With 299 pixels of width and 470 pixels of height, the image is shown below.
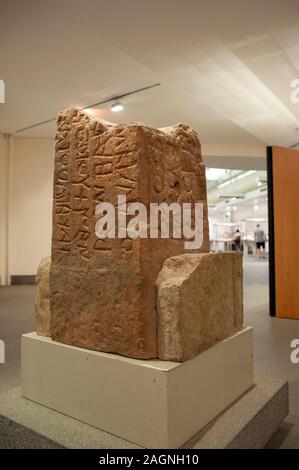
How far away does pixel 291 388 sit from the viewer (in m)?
2.32

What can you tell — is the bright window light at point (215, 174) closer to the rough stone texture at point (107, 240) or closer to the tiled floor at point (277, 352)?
the tiled floor at point (277, 352)

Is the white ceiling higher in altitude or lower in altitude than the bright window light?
lower

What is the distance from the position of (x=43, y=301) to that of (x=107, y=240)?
1.66ft

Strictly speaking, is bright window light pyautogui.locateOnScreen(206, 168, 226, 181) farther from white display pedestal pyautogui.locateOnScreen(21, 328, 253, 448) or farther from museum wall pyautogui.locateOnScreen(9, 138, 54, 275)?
white display pedestal pyautogui.locateOnScreen(21, 328, 253, 448)

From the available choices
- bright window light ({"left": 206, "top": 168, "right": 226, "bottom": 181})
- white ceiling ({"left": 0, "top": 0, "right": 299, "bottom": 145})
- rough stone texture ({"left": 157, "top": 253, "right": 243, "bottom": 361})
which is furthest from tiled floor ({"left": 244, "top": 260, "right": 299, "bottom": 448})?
bright window light ({"left": 206, "top": 168, "right": 226, "bottom": 181})

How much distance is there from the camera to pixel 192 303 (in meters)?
1.45

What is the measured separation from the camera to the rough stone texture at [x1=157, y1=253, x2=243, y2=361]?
1.38m

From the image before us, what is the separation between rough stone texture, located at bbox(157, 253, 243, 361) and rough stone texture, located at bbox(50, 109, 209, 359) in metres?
0.06

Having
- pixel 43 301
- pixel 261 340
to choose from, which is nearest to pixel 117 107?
pixel 261 340

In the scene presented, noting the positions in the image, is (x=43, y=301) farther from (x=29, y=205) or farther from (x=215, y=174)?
(x=215, y=174)

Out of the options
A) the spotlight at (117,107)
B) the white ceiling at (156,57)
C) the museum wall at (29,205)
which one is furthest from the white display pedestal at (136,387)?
the museum wall at (29,205)
